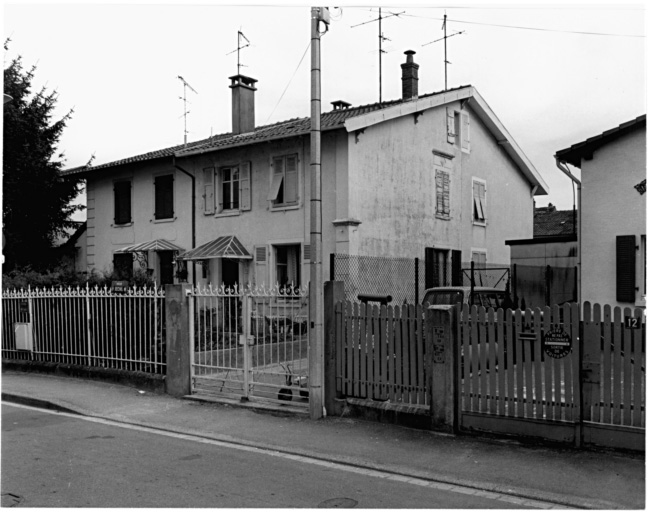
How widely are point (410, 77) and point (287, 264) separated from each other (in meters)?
7.84

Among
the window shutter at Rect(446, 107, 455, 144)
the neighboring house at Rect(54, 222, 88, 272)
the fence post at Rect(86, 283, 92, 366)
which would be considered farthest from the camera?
the neighboring house at Rect(54, 222, 88, 272)

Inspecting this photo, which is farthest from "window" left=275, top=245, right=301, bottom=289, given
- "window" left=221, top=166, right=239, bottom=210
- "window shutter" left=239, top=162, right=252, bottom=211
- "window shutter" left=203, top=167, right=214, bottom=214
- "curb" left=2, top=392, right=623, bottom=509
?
"curb" left=2, top=392, right=623, bottom=509

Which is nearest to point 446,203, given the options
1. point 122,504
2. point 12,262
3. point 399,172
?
point 399,172

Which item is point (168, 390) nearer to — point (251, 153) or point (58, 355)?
point (58, 355)

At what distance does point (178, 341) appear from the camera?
1156 cm

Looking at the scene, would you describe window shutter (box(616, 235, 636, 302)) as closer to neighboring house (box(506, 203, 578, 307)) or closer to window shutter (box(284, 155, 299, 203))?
neighboring house (box(506, 203, 578, 307))

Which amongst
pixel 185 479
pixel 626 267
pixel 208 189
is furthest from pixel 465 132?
pixel 185 479

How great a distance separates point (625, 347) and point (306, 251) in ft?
42.1

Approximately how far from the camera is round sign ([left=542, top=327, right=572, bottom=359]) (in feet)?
Answer: 24.5

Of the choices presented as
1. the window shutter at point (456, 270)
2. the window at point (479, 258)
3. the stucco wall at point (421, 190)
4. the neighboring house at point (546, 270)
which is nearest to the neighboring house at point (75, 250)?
the stucco wall at point (421, 190)

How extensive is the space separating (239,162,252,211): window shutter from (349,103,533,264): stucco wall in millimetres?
3826

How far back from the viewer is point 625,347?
704 cm

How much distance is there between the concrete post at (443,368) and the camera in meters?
8.24

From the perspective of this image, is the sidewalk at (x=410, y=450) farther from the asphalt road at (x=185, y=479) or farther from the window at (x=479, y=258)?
the window at (x=479, y=258)
